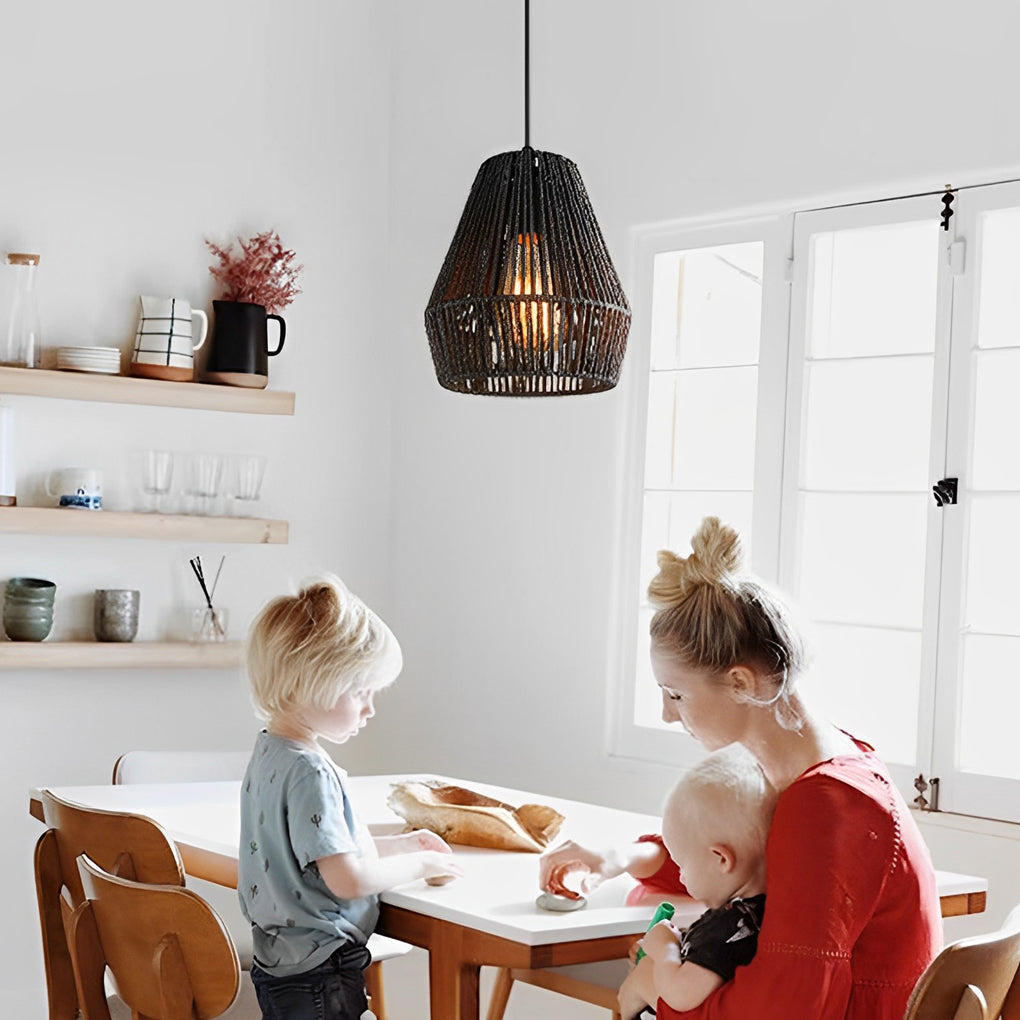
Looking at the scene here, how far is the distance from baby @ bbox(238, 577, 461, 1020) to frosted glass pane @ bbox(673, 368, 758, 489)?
5.83ft

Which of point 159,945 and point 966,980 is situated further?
point 159,945

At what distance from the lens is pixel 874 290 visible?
138 inches

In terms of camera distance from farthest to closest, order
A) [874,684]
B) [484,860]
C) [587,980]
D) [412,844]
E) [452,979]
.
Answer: [874,684], [587,980], [484,860], [412,844], [452,979]

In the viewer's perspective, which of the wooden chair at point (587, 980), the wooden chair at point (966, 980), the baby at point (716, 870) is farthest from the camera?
the wooden chair at point (587, 980)

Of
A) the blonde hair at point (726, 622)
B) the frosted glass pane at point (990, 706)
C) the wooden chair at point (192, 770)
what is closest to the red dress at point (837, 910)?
the blonde hair at point (726, 622)

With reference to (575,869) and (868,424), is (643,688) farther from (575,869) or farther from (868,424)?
(575,869)

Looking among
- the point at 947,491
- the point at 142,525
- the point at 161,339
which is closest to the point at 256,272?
the point at 161,339

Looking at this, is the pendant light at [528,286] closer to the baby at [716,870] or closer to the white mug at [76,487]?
the baby at [716,870]

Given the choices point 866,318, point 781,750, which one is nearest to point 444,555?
point 866,318

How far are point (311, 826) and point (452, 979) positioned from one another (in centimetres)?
29

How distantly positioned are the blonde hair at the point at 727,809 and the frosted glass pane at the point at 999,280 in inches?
72.7

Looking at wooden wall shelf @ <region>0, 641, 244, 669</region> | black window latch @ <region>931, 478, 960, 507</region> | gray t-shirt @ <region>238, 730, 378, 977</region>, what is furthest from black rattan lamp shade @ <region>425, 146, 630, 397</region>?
wooden wall shelf @ <region>0, 641, 244, 669</region>

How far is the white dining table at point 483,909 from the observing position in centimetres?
192

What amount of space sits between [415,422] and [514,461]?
449 millimetres
